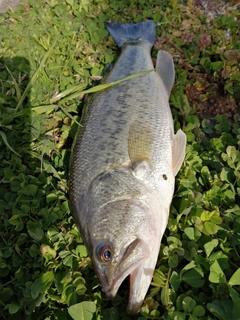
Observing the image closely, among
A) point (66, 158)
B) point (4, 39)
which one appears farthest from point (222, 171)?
point (4, 39)

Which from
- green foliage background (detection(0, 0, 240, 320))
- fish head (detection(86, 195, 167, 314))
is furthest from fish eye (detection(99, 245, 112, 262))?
green foliage background (detection(0, 0, 240, 320))

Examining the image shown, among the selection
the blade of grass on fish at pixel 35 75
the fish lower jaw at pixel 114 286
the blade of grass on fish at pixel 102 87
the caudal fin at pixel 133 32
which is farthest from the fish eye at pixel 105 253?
the caudal fin at pixel 133 32

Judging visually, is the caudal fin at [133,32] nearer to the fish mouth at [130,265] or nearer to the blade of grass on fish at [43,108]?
the blade of grass on fish at [43,108]

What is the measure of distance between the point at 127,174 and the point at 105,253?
618 millimetres

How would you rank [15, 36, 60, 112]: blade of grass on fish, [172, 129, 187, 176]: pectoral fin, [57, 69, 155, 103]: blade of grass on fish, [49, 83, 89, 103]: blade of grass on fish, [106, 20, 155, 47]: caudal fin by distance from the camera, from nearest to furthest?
[172, 129, 187, 176]: pectoral fin
[57, 69, 155, 103]: blade of grass on fish
[15, 36, 60, 112]: blade of grass on fish
[49, 83, 89, 103]: blade of grass on fish
[106, 20, 155, 47]: caudal fin

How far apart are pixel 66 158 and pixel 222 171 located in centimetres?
132

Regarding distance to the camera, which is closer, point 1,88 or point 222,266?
point 222,266

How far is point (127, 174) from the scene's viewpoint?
2596 millimetres

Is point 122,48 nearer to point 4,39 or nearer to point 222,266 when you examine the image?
point 4,39

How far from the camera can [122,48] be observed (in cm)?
381

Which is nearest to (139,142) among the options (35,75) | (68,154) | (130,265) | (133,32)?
(68,154)

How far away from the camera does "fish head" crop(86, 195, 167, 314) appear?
2201mm

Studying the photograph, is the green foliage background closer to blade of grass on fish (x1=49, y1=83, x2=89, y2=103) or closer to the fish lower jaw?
blade of grass on fish (x1=49, y1=83, x2=89, y2=103)

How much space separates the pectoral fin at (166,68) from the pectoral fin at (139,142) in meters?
0.71
